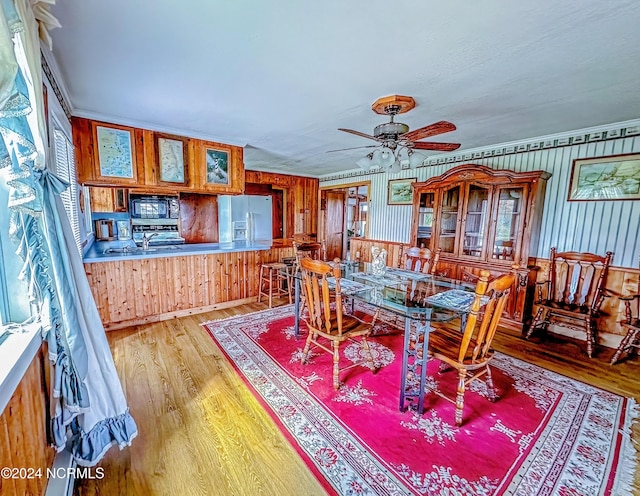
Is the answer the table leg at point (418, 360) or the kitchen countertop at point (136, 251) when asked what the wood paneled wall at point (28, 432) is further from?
the kitchen countertop at point (136, 251)

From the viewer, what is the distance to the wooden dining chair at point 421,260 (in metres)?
3.06

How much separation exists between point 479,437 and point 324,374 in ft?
3.84

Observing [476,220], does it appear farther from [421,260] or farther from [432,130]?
[432,130]

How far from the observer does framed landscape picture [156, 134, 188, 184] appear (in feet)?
11.3

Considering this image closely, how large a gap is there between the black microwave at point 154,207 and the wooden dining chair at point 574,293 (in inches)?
230

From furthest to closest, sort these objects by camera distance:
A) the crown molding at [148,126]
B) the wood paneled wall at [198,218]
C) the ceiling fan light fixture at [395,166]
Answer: the wood paneled wall at [198,218]
the crown molding at [148,126]
the ceiling fan light fixture at [395,166]

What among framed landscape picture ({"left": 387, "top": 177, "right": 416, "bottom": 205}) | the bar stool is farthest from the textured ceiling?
the bar stool

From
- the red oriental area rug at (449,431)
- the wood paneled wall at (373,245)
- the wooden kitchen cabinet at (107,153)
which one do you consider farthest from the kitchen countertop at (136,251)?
the wood paneled wall at (373,245)

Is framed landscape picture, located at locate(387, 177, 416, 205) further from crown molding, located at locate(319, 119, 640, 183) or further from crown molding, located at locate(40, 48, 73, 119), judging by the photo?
crown molding, located at locate(40, 48, 73, 119)

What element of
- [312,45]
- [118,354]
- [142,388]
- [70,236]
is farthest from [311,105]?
[118,354]

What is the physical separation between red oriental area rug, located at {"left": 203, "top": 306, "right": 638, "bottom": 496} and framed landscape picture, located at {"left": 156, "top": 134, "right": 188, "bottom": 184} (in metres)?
2.37

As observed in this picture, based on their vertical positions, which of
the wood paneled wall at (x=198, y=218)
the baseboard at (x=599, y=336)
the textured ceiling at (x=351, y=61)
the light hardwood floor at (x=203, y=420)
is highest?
the textured ceiling at (x=351, y=61)

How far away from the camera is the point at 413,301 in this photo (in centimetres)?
210

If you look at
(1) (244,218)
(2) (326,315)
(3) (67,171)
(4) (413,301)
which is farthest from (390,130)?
(1) (244,218)
